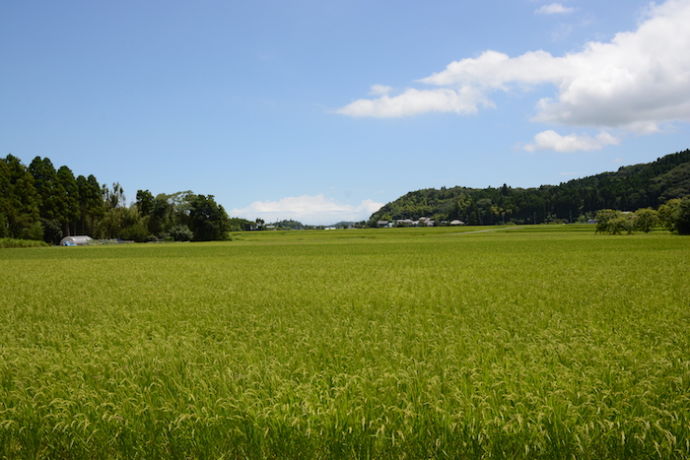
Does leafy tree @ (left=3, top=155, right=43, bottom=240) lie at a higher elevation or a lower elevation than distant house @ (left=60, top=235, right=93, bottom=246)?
higher

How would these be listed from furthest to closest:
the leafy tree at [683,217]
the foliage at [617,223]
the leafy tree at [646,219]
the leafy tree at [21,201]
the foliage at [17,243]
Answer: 1. the foliage at [617,223]
2. the leafy tree at [646,219]
3. the leafy tree at [21,201]
4. the leafy tree at [683,217]
5. the foliage at [17,243]

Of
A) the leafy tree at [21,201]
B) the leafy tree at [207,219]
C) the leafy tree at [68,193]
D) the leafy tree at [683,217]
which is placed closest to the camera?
the leafy tree at [683,217]

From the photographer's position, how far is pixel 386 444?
4852mm

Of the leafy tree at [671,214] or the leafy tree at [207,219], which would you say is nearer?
the leafy tree at [671,214]

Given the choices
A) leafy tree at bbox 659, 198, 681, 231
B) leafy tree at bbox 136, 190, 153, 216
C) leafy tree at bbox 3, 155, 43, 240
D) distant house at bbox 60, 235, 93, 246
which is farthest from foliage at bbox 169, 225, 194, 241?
leafy tree at bbox 659, 198, 681, 231

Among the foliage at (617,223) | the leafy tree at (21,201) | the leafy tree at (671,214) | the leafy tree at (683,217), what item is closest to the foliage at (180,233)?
the leafy tree at (21,201)

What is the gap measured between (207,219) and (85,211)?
86.2 feet

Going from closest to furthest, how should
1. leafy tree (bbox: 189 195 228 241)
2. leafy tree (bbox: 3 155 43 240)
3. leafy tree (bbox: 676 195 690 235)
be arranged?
leafy tree (bbox: 676 195 690 235) → leafy tree (bbox: 3 155 43 240) → leafy tree (bbox: 189 195 228 241)

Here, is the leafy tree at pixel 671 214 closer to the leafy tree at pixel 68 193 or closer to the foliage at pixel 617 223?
the foliage at pixel 617 223

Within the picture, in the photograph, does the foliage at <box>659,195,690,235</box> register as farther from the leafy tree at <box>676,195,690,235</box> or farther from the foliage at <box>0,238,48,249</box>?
the foliage at <box>0,238,48,249</box>

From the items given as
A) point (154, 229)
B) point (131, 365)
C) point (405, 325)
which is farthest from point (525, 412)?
point (154, 229)

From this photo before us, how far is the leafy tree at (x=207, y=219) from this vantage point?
Answer: 104875 mm

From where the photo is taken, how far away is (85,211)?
98688mm

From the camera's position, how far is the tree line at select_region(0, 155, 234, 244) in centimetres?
7819
